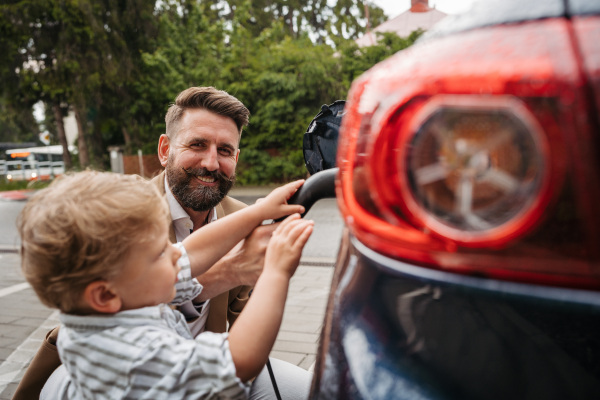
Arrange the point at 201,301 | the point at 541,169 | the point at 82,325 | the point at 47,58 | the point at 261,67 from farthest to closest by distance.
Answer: the point at 47,58 → the point at 261,67 → the point at 201,301 → the point at 82,325 → the point at 541,169

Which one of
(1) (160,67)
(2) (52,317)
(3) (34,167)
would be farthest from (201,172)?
(3) (34,167)

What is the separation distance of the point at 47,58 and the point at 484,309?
22.2 m

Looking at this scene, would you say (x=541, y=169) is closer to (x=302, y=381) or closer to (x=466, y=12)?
(x=466, y=12)

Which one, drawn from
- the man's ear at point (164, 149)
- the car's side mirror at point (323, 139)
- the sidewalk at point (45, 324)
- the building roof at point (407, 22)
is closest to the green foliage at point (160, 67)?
the building roof at point (407, 22)

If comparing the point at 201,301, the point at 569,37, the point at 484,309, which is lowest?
the point at 201,301

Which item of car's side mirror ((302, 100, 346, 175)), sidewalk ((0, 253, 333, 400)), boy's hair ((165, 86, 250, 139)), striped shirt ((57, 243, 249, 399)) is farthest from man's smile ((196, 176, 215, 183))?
sidewalk ((0, 253, 333, 400))

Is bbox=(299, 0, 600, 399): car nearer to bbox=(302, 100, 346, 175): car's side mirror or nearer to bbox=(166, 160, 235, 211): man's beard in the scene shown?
bbox=(302, 100, 346, 175): car's side mirror

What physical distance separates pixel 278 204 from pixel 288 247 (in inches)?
8.8

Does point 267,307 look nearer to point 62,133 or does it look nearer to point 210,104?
point 210,104

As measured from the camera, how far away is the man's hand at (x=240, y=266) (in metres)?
1.42

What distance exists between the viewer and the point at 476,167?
667 millimetres

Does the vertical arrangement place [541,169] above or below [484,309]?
above

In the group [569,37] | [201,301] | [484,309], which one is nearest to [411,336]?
[484,309]

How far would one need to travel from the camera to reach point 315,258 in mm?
6270
